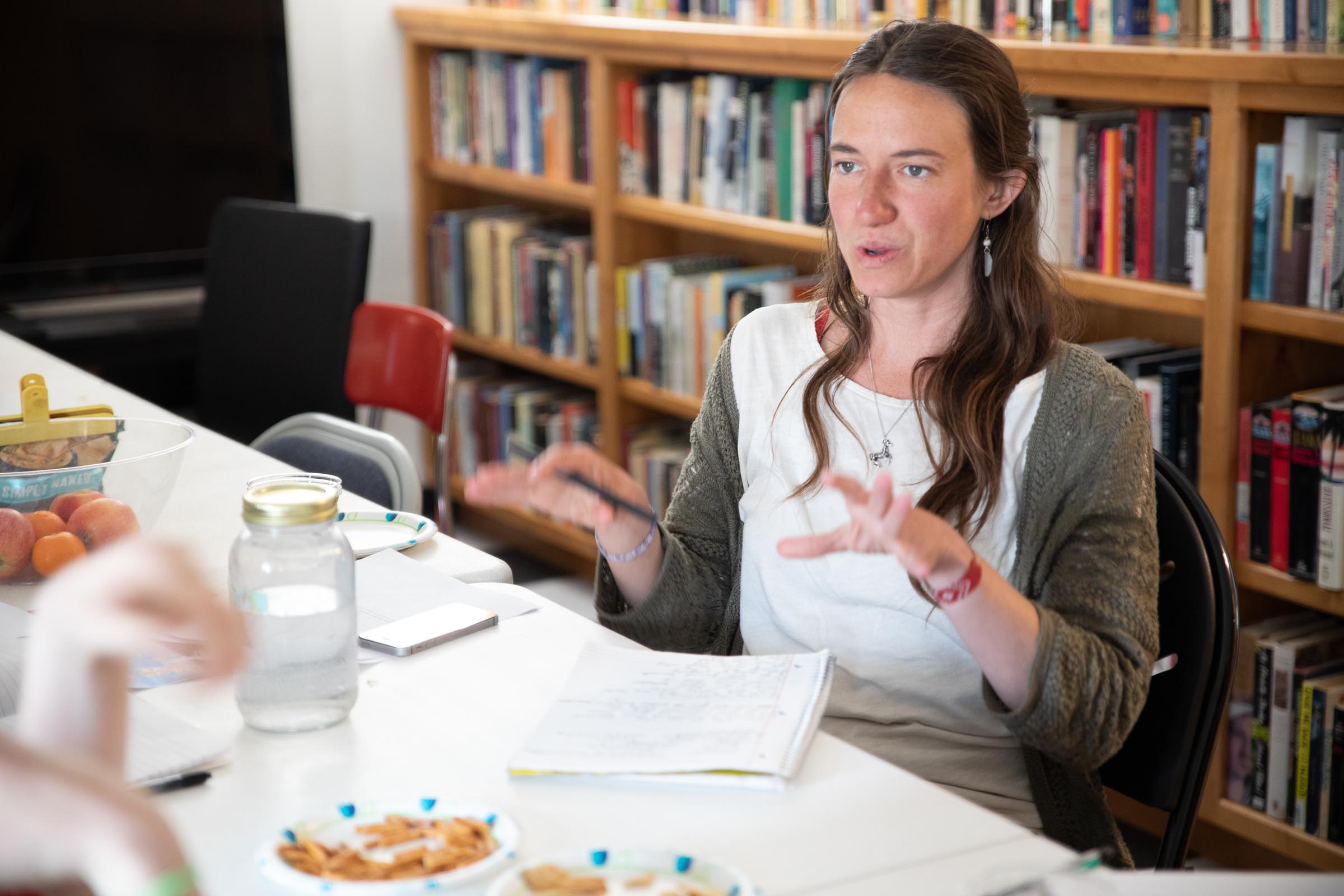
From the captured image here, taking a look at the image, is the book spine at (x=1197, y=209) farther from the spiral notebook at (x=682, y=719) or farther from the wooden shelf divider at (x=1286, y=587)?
the spiral notebook at (x=682, y=719)

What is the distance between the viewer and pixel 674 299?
10.0 feet

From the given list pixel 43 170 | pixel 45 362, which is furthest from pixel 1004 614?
pixel 43 170

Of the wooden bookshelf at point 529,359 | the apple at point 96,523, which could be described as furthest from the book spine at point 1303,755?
the wooden bookshelf at point 529,359

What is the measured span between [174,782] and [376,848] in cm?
19

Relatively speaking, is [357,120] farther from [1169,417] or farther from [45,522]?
[45,522]

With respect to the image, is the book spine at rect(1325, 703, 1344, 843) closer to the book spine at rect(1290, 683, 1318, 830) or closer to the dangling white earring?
the book spine at rect(1290, 683, 1318, 830)

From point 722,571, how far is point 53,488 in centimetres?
65

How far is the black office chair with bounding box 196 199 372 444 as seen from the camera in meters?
2.59

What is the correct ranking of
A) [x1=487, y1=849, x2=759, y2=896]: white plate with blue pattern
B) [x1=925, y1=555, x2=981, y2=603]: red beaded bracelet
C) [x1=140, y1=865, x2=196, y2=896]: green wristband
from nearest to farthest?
[x1=140, y1=865, x2=196, y2=896]: green wristband < [x1=487, y1=849, x2=759, y2=896]: white plate with blue pattern < [x1=925, y1=555, x2=981, y2=603]: red beaded bracelet

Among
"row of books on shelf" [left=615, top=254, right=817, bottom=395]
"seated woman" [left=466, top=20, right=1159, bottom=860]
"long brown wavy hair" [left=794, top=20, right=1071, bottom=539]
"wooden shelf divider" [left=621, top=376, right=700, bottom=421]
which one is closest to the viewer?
"seated woman" [left=466, top=20, right=1159, bottom=860]

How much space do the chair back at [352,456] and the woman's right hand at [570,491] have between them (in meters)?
0.57

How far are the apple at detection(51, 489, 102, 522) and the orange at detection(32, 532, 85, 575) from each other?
2cm

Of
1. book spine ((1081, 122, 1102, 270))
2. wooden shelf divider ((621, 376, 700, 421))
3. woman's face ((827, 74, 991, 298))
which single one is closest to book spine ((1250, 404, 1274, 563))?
book spine ((1081, 122, 1102, 270))

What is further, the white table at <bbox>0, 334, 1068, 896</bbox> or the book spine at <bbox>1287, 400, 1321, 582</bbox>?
the book spine at <bbox>1287, 400, 1321, 582</bbox>
